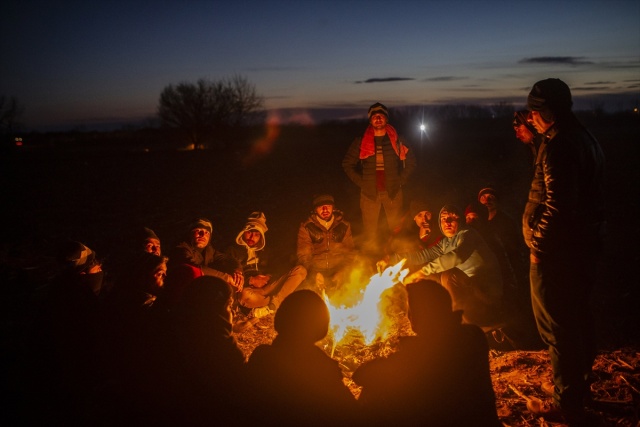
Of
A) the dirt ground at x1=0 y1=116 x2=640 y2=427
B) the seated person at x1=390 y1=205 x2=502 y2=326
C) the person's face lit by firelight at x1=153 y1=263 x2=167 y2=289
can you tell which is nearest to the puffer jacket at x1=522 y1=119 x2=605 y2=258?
the dirt ground at x1=0 y1=116 x2=640 y2=427

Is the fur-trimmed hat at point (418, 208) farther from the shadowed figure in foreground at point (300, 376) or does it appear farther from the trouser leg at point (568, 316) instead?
the shadowed figure in foreground at point (300, 376)

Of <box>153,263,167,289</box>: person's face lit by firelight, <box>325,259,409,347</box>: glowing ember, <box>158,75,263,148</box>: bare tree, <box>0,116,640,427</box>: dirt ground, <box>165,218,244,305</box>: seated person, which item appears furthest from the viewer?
<box>158,75,263,148</box>: bare tree

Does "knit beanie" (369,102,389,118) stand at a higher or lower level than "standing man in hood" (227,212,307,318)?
higher

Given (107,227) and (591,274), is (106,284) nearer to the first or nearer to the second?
(107,227)

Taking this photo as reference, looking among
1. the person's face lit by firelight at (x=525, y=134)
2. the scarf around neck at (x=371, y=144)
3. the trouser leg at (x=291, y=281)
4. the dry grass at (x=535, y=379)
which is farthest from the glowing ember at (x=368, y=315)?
the scarf around neck at (x=371, y=144)

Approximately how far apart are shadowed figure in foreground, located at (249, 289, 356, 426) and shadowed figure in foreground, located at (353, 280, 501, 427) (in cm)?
20

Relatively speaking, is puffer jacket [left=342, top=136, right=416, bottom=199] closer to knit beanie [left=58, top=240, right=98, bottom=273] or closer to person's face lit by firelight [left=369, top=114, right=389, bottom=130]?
person's face lit by firelight [left=369, top=114, right=389, bottom=130]

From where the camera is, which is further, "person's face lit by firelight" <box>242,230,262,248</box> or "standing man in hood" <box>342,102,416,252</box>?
"standing man in hood" <box>342,102,416,252</box>

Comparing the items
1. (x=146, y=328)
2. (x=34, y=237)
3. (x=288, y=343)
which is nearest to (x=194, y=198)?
(x=34, y=237)

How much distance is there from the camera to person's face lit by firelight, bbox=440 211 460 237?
5445mm

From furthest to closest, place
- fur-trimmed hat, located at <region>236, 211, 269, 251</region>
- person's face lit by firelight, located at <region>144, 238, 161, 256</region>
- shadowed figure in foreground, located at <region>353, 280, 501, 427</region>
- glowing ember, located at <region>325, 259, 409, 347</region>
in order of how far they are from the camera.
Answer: fur-trimmed hat, located at <region>236, 211, 269, 251</region> → person's face lit by firelight, located at <region>144, 238, 161, 256</region> → glowing ember, located at <region>325, 259, 409, 347</region> → shadowed figure in foreground, located at <region>353, 280, 501, 427</region>

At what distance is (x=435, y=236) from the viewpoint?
6.58 m

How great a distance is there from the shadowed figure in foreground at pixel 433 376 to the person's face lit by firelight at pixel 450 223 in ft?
9.50

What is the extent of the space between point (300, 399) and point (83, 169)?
817 inches
